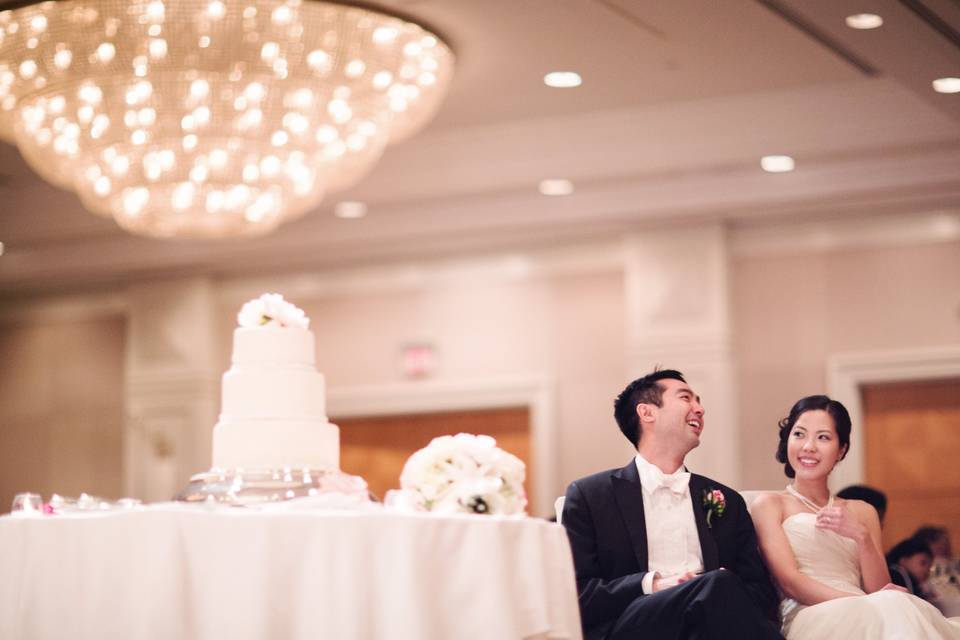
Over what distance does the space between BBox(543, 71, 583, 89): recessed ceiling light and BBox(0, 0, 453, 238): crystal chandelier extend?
117 cm

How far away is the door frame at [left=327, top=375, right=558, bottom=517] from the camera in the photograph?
1028 cm

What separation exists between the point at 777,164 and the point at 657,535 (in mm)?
4758

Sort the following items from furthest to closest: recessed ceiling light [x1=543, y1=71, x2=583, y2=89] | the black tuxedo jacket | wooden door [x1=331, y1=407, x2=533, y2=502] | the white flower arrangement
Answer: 1. wooden door [x1=331, y1=407, x2=533, y2=502]
2. recessed ceiling light [x1=543, y1=71, x2=583, y2=89]
3. the black tuxedo jacket
4. the white flower arrangement

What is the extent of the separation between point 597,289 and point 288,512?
665 cm

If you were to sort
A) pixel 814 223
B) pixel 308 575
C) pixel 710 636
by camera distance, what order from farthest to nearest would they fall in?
1. pixel 814 223
2. pixel 710 636
3. pixel 308 575

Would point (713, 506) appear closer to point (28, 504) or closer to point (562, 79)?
point (28, 504)

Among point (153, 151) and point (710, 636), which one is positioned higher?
point (153, 151)

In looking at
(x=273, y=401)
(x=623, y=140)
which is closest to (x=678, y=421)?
(x=273, y=401)

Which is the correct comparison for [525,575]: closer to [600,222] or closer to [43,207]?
[600,222]

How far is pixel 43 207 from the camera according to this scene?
34.5 ft

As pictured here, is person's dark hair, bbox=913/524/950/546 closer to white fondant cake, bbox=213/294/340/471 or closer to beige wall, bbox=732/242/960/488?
beige wall, bbox=732/242/960/488

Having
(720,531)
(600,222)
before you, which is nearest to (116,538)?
(720,531)

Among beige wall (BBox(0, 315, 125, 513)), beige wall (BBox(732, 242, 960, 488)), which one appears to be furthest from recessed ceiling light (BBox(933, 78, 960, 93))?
beige wall (BBox(0, 315, 125, 513))

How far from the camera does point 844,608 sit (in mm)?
4613
